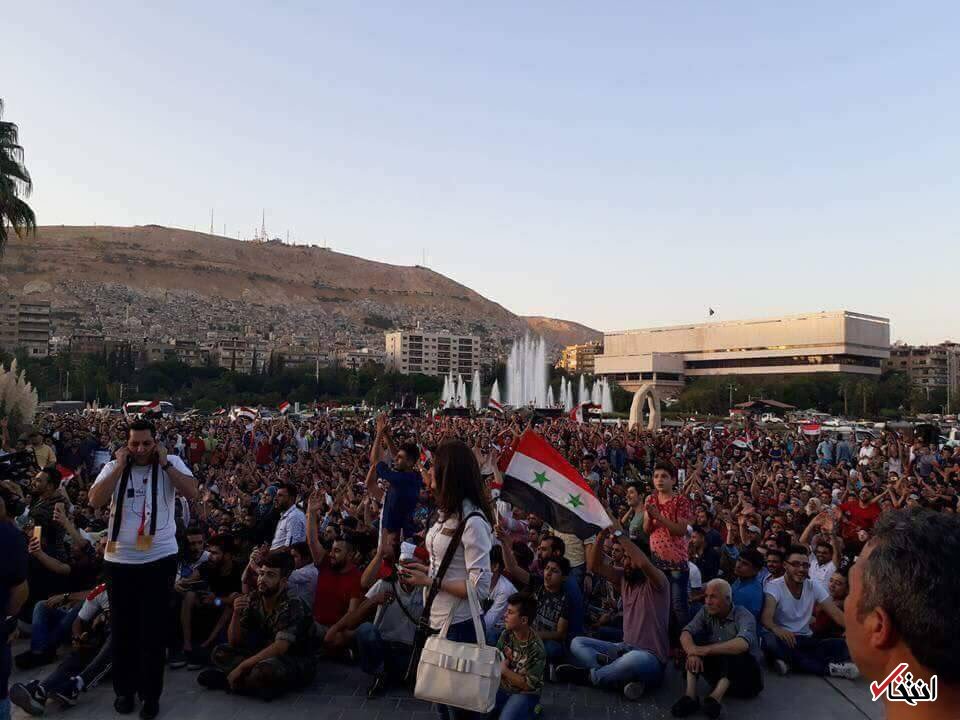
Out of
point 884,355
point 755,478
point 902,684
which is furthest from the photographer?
point 884,355

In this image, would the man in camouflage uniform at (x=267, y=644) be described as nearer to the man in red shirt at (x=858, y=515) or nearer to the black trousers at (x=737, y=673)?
the black trousers at (x=737, y=673)

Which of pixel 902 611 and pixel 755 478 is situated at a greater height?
pixel 902 611

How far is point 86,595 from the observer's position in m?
6.23

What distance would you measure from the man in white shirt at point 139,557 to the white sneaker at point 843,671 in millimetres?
5111

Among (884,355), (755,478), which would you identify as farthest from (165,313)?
(755,478)

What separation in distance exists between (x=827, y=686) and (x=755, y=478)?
28.1 feet

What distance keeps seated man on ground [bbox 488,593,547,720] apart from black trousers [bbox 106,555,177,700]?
7.59ft

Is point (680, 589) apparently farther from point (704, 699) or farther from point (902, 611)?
point (902, 611)

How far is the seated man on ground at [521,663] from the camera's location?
4.36 m

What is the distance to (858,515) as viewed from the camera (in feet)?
31.4

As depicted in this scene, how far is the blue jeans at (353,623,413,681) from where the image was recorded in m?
5.47

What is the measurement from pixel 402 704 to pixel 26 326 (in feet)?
469

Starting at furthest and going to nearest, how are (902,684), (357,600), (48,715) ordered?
(357,600), (48,715), (902,684)

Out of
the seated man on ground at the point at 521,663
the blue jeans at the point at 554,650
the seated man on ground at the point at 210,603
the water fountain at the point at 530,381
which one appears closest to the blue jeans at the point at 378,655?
the blue jeans at the point at 554,650
